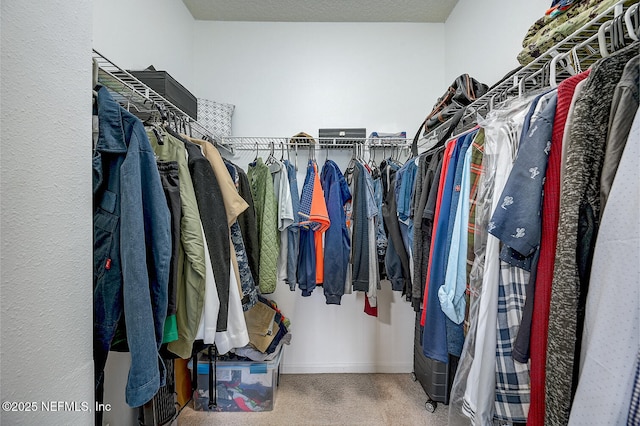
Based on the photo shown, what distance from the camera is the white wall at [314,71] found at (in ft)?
6.52

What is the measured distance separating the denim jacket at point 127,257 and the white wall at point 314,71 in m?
1.39

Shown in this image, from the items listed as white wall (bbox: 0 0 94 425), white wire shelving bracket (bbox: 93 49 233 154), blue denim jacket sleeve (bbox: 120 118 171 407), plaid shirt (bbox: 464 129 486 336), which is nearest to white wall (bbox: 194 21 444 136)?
white wire shelving bracket (bbox: 93 49 233 154)

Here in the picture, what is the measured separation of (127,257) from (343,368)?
1.88 meters

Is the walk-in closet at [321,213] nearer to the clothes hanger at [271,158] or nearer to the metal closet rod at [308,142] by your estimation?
the metal closet rod at [308,142]

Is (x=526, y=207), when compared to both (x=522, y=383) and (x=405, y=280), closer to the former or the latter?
(x=522, y=383)

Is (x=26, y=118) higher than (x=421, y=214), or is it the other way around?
(x=26, y=118)

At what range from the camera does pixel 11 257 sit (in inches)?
14.4

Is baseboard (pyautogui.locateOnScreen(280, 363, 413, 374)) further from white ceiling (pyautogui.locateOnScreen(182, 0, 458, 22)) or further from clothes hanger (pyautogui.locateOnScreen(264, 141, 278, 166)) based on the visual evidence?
white ceiling (pyautogui.locateOnScreen(182, 0, 458, 22))

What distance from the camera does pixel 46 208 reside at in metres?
0.42

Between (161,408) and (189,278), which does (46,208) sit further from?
(161,408)

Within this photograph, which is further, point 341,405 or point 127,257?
point 341,405

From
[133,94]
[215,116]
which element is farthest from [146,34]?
[133,94]

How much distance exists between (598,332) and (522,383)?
12.4 inches

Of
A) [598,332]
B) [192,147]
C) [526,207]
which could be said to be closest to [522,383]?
[598,332]
